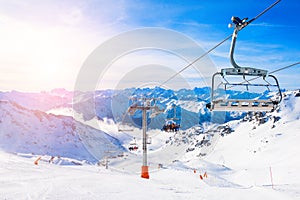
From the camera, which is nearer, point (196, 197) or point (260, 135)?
point (196, 197)

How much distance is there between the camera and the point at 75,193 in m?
11.5

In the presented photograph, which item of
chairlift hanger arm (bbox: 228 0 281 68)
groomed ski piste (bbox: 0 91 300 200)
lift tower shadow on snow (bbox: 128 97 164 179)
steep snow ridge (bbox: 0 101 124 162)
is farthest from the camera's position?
steep snow ridge (bbox: 0 101 124 162)

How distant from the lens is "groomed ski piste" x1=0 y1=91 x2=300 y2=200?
12.4 metres

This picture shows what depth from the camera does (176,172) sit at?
32.5m

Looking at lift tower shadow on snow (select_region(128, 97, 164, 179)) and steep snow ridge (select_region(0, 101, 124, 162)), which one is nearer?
lift tower shadow on snow (select_region(128, 97, 164, 179))

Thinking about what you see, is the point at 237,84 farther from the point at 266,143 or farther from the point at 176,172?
the point at 266,143

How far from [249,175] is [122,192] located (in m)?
59.3

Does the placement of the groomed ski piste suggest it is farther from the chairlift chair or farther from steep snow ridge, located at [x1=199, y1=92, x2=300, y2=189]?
the chairlift chair

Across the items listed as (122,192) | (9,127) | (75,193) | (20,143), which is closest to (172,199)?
(122,192)

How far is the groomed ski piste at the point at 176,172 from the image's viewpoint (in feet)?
40.8

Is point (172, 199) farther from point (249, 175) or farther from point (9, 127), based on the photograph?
point (9, 127)

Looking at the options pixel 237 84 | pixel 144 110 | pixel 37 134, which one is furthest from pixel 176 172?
pixel 37 134

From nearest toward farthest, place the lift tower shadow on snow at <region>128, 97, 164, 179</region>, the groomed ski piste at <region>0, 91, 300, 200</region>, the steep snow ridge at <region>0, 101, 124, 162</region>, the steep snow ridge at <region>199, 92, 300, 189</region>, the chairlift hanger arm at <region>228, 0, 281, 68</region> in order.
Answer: the chairlift hanger arm at <region>228, 0, 281, 68</region>, the groomed ski piste at <region>0, 91, 300, 200</region>, the lift tower shadow on snow at <region>128, 97, 164, 179</region>, the steep snow ridge at <region>0, 101, 124, 162</region>, the steep snow ridge at <region>199, 92, 300, 189</region>

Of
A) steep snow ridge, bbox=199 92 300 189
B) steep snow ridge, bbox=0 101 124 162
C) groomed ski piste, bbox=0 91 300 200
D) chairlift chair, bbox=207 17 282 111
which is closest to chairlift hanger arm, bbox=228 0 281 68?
chairlift chair, bbox=207 17 282 111
